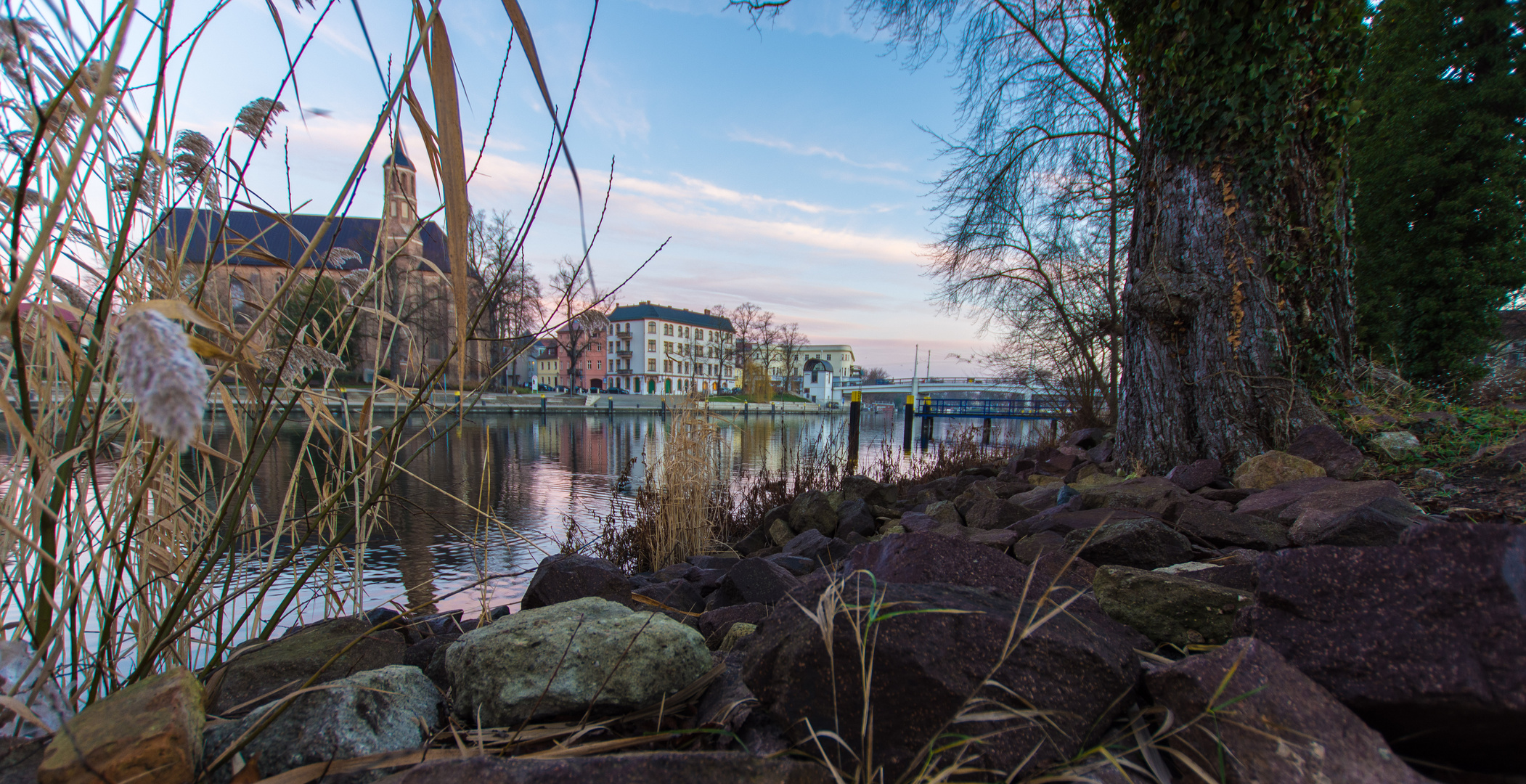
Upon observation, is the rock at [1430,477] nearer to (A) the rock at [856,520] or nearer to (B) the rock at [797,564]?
(B) the rock at [797,564]

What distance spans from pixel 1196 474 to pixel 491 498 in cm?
701

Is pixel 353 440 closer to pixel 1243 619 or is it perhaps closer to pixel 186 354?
pixel 186 354

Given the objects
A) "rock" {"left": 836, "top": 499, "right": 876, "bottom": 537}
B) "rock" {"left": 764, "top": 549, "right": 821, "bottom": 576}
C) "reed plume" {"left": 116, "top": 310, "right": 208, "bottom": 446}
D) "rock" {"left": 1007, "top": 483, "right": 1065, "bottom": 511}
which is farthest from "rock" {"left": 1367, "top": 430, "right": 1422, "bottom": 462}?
"reed plume" {"left": 116, "top": 310, "right": 208, "bottom": 446}

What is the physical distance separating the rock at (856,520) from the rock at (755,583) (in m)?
2.43

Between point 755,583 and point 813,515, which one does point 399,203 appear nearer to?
point 755,583

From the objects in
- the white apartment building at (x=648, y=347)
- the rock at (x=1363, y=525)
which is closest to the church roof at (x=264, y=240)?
the rock at (x=1363, y=525)

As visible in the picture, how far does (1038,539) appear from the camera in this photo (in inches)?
94.3

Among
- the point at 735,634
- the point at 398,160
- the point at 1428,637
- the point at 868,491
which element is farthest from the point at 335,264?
the point at 868,491

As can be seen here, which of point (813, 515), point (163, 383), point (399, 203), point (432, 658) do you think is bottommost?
point (813, 515)

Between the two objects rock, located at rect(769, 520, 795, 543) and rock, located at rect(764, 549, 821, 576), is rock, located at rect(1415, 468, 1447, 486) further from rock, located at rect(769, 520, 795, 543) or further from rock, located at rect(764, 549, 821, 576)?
rock, located at rect(769, 520, 795, 543)

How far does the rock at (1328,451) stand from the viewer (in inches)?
122

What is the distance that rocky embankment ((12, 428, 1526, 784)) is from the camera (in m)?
0.87

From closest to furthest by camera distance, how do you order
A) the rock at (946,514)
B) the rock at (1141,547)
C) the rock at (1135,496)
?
the rock at (1141,547), the rock at (1135,496), the rock at (946,514)

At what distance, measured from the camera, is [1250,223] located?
385 cm
